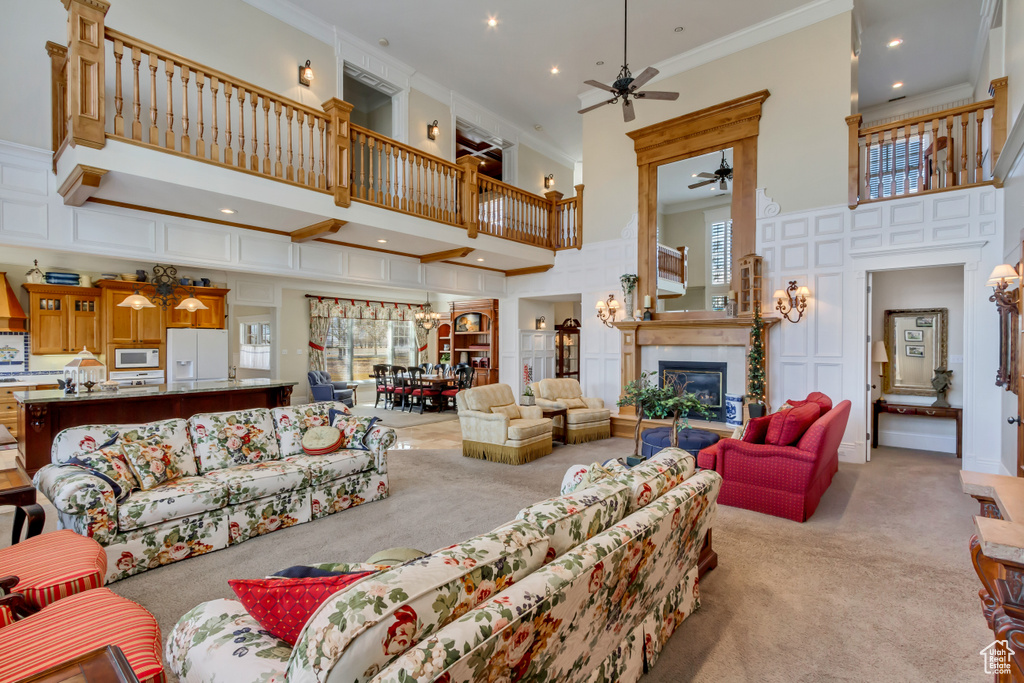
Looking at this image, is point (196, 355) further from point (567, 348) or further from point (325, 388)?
point (567, 348)

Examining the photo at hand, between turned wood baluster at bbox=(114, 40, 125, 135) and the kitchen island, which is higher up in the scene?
turned wood baluster at bbox=(114, 40, 125, 135)

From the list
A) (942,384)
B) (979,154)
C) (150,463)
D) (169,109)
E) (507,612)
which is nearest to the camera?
(507,612)

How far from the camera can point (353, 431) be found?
13.5 ft

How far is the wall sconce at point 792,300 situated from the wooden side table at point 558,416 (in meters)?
3.13

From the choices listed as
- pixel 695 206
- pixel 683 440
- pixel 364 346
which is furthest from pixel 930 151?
pixel 364 346

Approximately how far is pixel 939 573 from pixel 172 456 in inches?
199

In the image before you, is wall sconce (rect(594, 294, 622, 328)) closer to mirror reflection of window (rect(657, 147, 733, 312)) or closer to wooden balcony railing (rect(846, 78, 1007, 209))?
mirror reflection of window (rect(657, 147, 733, 312))

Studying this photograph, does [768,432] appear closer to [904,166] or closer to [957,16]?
[904,166]

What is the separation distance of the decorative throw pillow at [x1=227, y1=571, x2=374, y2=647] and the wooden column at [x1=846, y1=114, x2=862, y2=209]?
6666mm

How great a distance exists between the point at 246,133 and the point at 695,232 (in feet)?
20.2

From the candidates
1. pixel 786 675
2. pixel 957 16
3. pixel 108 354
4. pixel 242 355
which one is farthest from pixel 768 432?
pixel 242 355

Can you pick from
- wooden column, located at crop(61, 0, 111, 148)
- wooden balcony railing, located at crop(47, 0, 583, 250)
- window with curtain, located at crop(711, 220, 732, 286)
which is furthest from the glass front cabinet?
wooden column, located at crop(61, 0, 111, 148)

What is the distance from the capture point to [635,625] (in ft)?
6.15

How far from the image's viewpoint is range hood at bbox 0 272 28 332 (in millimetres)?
6164
